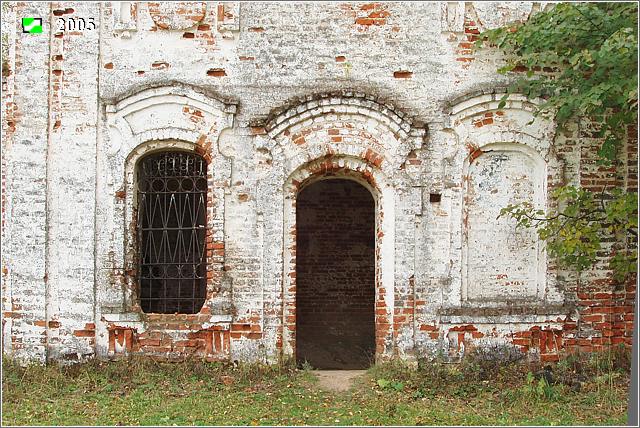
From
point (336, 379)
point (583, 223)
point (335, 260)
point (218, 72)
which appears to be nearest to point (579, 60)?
point (583, 223)

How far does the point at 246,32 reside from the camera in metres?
8.57

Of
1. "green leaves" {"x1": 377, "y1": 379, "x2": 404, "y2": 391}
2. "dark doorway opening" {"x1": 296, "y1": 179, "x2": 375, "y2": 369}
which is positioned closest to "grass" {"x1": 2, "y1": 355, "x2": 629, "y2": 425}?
"green leaves" {"x1": 377, "y1": 379, "x2": 404, "y2": 391}

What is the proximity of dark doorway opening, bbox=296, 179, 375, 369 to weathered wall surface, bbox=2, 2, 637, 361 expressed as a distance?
4133 millimetres

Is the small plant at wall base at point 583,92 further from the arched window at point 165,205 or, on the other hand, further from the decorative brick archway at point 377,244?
the arched window at point 165,205

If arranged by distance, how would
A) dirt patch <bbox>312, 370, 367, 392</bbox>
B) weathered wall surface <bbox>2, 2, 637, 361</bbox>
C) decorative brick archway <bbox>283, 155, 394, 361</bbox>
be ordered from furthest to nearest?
decorative brick archway <bbox>283, 155, 394, 361</bbox>, weathered wall surface <bbox>2, 2, 637, 361</bbox>, dirt patch <bbox>312, 370, 367, 392</bbox>

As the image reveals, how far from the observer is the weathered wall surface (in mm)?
8484

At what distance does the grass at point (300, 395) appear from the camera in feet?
23.4

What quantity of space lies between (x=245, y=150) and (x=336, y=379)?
3.06m

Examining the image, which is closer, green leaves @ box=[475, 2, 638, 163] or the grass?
the grass

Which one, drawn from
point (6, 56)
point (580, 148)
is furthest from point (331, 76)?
point (6, 56)

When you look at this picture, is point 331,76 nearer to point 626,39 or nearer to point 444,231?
point 444,231

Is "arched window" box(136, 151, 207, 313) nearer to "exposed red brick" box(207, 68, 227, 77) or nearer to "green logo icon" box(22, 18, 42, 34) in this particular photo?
"exposed red brick" box(207, 68, 227, 77)

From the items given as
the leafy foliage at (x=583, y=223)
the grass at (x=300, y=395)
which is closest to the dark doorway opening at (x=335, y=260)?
the grass at (x=300, y=395)

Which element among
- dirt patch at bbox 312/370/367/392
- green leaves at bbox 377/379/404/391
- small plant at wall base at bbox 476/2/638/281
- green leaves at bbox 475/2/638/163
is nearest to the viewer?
green leaves at bbox 475/2/638/163
